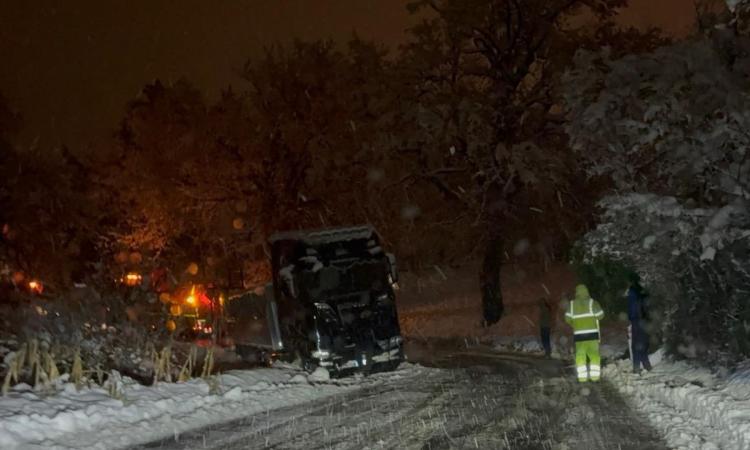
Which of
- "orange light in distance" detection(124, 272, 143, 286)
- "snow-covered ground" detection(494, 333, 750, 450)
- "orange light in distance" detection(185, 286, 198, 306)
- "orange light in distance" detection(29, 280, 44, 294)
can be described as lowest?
"snow-covered ground" detection(494, 333, 750, 450)

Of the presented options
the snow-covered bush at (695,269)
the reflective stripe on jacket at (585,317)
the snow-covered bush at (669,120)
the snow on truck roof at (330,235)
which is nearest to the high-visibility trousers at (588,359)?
the reflective stripe on jacket at (585,317)

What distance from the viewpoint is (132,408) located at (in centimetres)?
1246

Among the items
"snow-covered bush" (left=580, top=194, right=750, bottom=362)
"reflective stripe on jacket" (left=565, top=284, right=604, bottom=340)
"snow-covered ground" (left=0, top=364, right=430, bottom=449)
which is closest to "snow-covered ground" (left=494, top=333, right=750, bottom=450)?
"snow-covered bush" (left=580, top=194, right=750, bottom=362)

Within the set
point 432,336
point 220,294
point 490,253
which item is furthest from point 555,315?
point 220,294

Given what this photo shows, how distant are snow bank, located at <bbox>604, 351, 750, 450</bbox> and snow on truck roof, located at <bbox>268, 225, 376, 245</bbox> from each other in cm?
784

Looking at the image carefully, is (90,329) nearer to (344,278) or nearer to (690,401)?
(344,278)

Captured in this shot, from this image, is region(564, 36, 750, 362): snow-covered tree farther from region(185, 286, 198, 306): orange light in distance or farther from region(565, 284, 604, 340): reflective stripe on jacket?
region(185, 286, 198, 306): orange light in distance

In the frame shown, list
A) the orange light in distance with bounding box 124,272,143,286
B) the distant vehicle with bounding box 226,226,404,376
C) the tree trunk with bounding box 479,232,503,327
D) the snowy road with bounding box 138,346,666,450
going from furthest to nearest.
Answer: the tree trunk with bounding box 479,232,503,327
the orange light in distance with bounding box 124,272,143,286
the distant vehicle with bounding box 226,226,404,376
the snowy road with bounding box 138,346,666,450

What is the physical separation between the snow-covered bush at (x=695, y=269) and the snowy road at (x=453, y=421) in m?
1.89

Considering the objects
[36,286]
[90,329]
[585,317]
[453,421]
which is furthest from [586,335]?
[36,286]

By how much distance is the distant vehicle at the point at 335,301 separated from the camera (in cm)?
1981

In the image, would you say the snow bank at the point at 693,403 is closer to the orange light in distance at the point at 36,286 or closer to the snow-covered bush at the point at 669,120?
the snow-covered bush at the point at 669,120

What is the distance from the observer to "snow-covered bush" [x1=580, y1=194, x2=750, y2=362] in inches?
502

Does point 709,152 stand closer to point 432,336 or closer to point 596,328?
point 596,328
